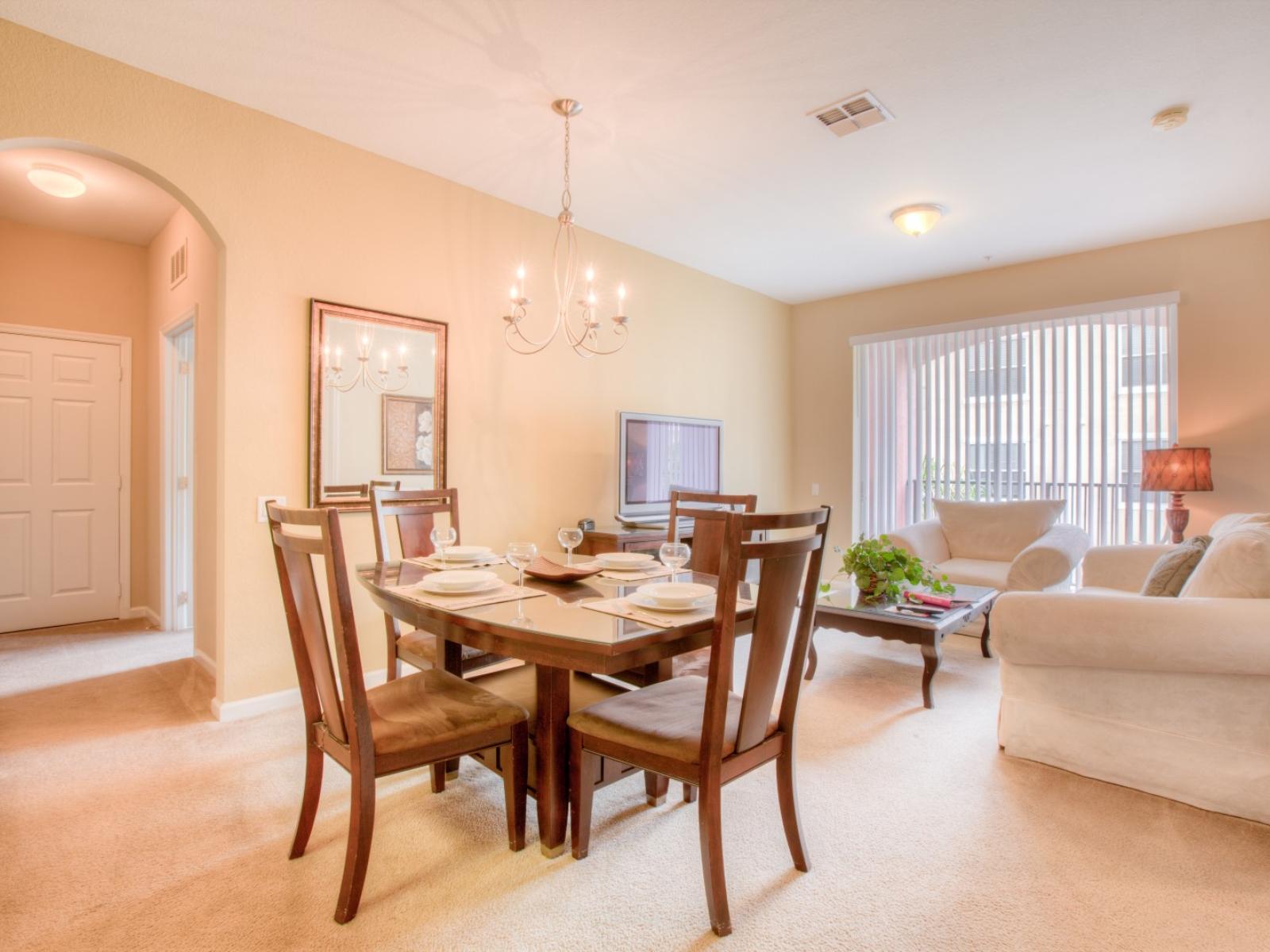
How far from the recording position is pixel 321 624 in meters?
1.61

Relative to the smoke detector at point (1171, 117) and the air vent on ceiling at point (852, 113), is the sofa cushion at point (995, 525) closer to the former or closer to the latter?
the smoke detector at point (1171, 117)

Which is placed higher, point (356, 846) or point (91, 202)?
point (91, 202)

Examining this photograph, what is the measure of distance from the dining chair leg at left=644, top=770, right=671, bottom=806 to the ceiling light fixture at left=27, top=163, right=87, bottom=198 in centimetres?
417

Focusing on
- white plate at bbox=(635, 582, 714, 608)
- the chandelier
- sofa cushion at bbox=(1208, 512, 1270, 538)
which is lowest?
white plate at bbox=(635, 582, 714, 608)

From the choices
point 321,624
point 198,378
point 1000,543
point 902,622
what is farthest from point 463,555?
point 1000,543

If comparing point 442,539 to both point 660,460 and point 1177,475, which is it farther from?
point 1177,475

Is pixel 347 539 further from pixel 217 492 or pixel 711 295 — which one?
pixel 711 295

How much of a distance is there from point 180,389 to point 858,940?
4.78 meters

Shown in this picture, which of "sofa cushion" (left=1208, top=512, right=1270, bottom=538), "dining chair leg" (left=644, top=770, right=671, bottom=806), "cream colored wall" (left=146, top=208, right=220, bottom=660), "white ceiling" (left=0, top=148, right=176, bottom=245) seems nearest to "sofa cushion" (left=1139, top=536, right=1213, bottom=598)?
"sofa cushion" (left=1208, top=512, right=1270, bottom=538)

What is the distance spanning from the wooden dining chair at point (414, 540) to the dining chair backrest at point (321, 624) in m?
0.59

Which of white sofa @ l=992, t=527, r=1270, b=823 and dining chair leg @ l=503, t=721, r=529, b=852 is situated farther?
white sofa @ l=992, t=527, r=1270, b=823

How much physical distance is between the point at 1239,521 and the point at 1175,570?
690 mm

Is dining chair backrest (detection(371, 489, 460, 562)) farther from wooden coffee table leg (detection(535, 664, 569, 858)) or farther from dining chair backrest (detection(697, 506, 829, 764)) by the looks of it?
dining chair backrest (detection(697, 506, 829, 764))

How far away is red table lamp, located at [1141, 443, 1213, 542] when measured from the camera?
12.8ft
